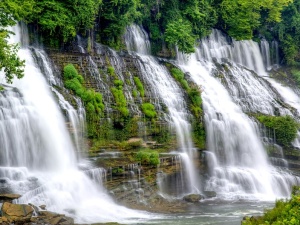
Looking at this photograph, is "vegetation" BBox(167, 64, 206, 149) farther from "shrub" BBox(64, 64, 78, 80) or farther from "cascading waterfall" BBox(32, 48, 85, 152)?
"shrub" BBox(64, 64, 78, 80)

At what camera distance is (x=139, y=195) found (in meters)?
22.3

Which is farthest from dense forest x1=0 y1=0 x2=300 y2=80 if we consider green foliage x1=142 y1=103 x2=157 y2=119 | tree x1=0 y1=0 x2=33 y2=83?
green foliage x1=142 y1=103 x2=157 y2=119

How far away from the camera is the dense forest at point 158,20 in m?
25.8

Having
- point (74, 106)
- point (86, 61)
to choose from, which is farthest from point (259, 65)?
point (74, 106)

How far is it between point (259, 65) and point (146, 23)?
16994mm

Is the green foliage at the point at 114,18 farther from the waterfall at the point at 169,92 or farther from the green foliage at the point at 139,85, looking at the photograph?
the green foliage at the point at 139,85

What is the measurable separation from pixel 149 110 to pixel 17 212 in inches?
514

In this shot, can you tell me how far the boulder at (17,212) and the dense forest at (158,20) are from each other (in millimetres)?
5641

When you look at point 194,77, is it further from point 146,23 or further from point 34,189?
point 34,189

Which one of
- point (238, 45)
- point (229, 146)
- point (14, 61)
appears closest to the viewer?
point (14, 61)

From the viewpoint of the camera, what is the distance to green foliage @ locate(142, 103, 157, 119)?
26234mm

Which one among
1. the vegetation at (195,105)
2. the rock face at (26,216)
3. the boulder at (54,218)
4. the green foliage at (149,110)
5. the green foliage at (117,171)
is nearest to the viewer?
the rock face at (26,216)

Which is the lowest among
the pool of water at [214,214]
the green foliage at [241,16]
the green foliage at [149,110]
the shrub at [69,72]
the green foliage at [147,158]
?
the pool of water at [214,214]

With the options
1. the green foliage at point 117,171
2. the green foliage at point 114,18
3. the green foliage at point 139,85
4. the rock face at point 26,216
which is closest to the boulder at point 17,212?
the rock face at point 26,216
